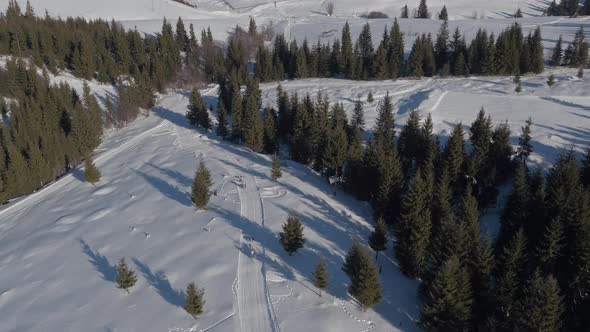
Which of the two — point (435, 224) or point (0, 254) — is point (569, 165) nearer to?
point (435, 224)

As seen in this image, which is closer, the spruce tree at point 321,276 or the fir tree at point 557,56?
the spruce tree at point 321,276

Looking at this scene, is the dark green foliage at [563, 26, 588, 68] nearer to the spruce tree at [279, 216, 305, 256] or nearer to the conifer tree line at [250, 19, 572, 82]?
the conifer tree line at [250, 19, 572, 82]

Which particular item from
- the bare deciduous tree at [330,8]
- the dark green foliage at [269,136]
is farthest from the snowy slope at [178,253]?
the bare deciduous tree at [330,8]

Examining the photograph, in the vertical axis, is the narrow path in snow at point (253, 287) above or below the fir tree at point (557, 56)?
below

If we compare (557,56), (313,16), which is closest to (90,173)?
(557,56)

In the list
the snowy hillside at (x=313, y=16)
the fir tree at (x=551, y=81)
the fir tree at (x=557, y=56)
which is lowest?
the fir tree at (x=551, y=81)

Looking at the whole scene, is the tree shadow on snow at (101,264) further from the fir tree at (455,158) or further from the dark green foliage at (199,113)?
the dark green foliage at (199,113)
